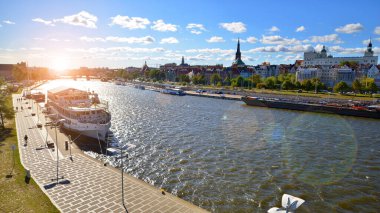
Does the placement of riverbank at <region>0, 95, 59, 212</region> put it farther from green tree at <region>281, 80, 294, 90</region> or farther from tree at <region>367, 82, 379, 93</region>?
tree at <region>367, 82, 379, 93</region>

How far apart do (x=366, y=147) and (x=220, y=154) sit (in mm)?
22019

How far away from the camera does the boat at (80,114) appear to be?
39719mm

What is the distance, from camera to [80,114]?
4238 cm

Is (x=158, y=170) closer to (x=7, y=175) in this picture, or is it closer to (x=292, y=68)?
(x=7, y=175)

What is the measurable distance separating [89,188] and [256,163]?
60.4ft

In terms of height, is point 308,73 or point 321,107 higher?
point 308,73

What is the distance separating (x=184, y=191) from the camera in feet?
80.4

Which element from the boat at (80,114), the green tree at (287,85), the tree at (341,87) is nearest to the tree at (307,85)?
the green tree at (287,85)

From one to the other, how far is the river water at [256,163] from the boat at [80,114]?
3.43 metres

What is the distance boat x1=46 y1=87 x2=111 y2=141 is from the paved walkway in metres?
9.06

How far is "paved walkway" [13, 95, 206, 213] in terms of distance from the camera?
745 inches

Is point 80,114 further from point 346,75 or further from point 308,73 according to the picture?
point 346,75

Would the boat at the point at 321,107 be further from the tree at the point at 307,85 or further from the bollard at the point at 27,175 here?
the bollard at the point at 27,175

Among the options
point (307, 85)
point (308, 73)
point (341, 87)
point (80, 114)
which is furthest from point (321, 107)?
point (308, 73)
